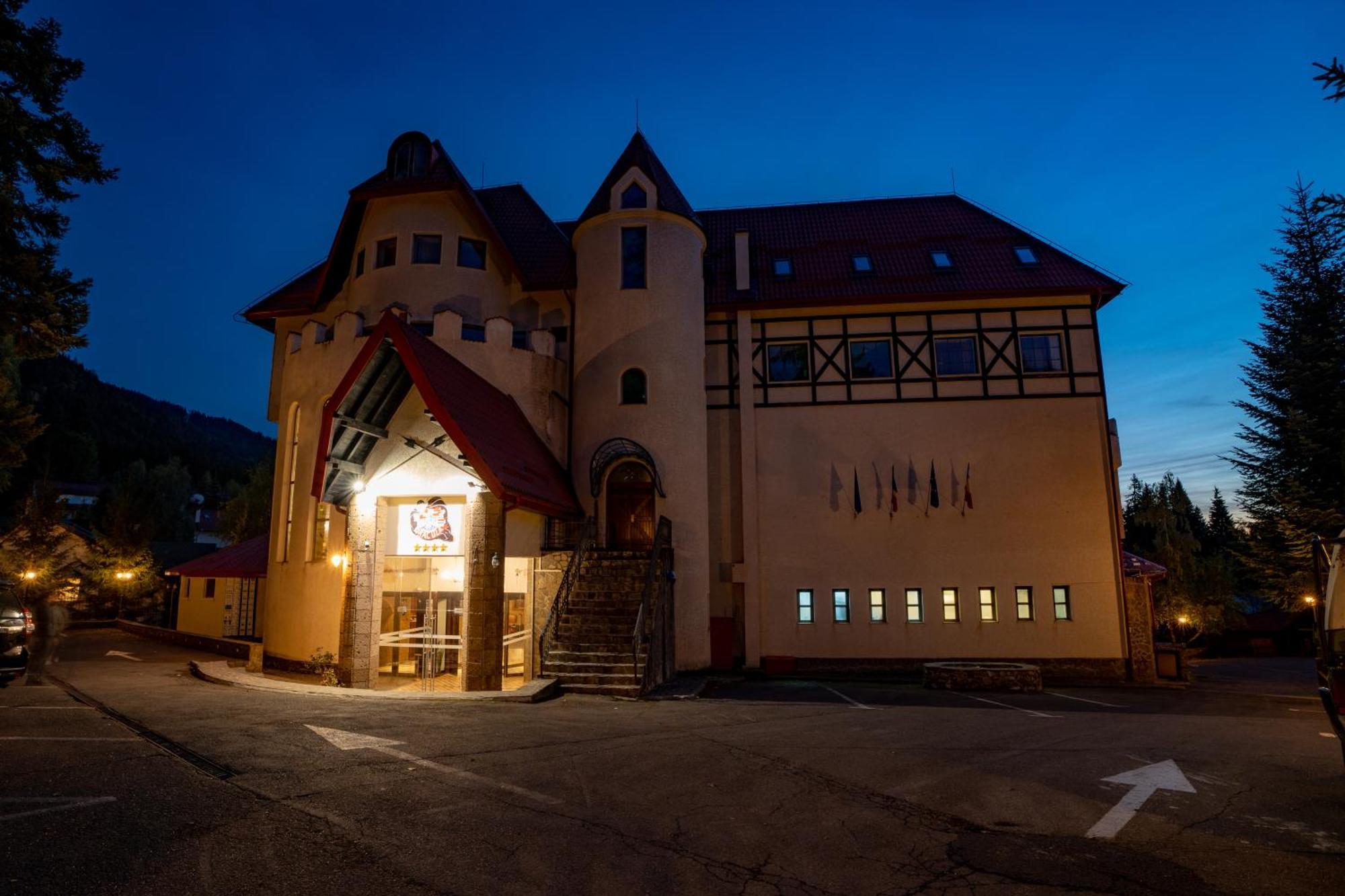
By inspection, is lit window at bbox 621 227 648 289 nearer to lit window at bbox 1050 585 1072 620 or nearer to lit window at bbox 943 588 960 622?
lit window at bbox 943 588 960 622

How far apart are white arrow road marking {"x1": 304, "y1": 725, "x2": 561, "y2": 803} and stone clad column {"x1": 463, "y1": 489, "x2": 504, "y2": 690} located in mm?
4078

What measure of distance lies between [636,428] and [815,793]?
13353 mm

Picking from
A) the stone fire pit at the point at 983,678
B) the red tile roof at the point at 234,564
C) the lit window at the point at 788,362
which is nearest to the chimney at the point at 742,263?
the lit window at the point at 788,362

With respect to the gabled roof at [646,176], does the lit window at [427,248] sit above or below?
below

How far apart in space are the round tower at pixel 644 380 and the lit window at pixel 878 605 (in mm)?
4603

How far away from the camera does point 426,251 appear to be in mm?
20188

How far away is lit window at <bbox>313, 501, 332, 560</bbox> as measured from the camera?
59.4 feet

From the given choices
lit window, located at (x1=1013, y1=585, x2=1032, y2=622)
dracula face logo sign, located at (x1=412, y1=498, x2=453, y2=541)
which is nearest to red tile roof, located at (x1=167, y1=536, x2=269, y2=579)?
dracula face logo sign, located at (x1=412, y1=498, x2=453, y2=541)

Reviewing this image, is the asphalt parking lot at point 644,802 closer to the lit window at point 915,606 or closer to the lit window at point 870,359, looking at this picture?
the lit window at point 915,606

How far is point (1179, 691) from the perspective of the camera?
17969mm

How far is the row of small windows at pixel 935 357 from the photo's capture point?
828 inches

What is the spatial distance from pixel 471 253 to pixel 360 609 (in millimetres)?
10805

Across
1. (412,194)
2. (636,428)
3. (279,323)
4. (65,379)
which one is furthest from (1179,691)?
(65,379)

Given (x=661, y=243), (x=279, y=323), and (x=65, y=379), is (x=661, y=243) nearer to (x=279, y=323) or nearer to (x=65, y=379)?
(x=279, y=323)
